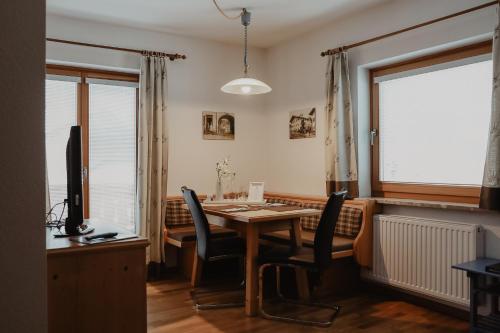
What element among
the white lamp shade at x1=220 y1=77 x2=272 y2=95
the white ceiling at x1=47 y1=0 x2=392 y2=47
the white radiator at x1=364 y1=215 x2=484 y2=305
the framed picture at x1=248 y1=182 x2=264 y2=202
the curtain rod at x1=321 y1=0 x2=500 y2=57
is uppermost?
the white ceiling at x1=47 y1=0 x2=392 y2=47

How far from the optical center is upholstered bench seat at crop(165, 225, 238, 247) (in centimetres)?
387

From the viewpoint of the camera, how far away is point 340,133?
3.89m

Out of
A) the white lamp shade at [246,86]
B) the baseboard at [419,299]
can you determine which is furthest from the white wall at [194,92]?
the baseboard at [419,299]

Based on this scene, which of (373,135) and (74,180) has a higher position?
(373,135)

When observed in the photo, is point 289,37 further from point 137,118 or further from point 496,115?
point 496,115

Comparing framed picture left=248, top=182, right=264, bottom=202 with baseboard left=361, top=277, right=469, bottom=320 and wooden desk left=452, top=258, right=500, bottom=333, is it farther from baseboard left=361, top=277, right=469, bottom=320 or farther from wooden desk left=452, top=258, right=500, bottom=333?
wooden desk left=452, top=258, right=500, bottom=333

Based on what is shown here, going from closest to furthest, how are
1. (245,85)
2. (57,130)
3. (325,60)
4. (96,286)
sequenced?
1. (96,286)
2. (245,85)
3. (57,130)
4. (325,60)

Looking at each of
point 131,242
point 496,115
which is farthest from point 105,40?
point 496,115

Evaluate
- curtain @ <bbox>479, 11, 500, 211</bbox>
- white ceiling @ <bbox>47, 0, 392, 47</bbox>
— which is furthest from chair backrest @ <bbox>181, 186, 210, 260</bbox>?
curtain @ <bbox>479, 11, 500, 211</bbox>

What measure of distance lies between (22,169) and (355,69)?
3.55m

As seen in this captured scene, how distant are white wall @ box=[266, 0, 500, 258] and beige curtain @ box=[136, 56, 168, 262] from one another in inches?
56.1

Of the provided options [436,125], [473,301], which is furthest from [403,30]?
[473,301]

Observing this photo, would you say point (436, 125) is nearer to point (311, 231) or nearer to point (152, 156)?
point (311, 231)

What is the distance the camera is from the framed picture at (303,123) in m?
4.45
